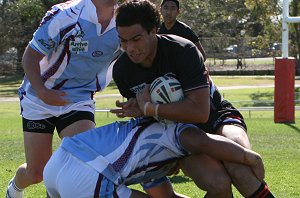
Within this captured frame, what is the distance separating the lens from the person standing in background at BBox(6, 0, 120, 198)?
18.8ft

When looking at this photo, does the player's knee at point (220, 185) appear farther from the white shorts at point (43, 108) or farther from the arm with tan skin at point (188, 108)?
the white shorts at point (43, 108)

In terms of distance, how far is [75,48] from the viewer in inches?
231

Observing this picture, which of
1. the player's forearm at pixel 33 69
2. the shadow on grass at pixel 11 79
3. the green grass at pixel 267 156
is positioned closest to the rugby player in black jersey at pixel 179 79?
the player's forearm at pixel 33 69

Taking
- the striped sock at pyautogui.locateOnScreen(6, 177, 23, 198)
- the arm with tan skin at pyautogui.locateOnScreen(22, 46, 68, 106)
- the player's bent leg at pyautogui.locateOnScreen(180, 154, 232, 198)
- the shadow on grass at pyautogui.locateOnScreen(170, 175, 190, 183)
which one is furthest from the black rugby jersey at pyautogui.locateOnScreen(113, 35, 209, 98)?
the shadow on grass at pyautogui.locateOnScreen(170, 175, 190, 183)

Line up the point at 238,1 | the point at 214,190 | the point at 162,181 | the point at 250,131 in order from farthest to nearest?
the point at 238,1
the point at 250,131
the point at 162,181
the point at 214,190

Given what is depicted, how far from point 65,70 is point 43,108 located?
406mm

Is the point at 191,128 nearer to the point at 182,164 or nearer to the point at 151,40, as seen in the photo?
the point at 182,164

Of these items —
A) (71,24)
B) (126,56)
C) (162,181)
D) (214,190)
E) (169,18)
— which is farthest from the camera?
(169,18)

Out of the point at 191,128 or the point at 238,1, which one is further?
the point at 238,1

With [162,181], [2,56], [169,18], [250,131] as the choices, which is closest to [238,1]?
[2,56]

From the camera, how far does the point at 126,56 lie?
4.61m

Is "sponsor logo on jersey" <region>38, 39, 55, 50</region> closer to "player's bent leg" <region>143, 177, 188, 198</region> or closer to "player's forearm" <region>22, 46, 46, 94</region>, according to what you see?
"player's forearm" <region>22, 46, 46, 94</region>

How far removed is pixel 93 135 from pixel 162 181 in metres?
0.85

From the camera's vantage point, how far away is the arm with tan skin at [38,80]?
546cm
